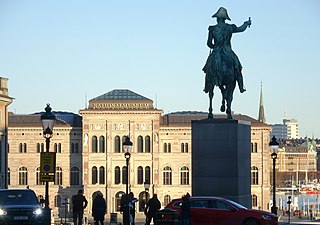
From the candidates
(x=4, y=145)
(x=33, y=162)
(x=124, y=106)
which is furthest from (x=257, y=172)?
(x=4, y=145)

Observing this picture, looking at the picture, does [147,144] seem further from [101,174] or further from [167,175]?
[101,174]

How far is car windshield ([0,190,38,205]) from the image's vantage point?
1512 inches

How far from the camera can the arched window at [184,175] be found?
407ft

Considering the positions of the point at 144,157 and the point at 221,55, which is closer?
the point at 221,55

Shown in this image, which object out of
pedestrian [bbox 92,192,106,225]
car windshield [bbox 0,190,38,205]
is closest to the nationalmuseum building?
pedestrian [bbox 92,192,106,225]

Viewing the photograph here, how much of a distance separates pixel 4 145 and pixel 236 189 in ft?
152

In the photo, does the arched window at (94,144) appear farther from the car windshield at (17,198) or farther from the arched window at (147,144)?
the car windshield at (17,198)

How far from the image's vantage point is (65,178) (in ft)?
408

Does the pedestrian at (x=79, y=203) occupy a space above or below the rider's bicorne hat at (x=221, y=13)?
below

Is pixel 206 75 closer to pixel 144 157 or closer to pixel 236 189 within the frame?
pixel 236 189

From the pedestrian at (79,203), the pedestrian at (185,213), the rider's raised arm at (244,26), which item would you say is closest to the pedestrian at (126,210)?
the pedestrian at (79,203)

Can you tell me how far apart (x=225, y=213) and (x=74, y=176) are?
284 feet

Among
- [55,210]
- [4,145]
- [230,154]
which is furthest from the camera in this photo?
[55,210]

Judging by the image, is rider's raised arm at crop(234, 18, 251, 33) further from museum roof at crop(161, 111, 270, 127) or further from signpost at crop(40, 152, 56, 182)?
museum roof at crop(161, 111, 270, 127)
